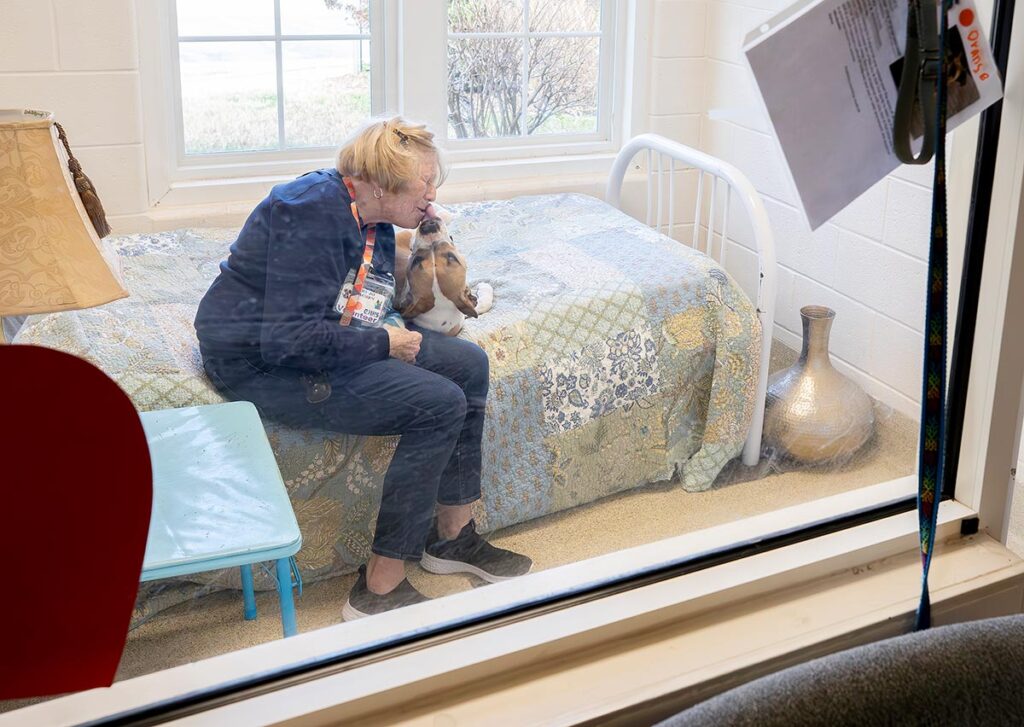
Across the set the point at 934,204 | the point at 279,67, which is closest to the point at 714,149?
the point at 934,204

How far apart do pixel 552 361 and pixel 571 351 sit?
0.04m

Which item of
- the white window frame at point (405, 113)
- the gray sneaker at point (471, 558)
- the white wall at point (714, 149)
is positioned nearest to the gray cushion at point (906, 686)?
the gray sneaker at point (471, 558)

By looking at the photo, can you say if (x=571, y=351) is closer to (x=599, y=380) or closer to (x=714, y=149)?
(x=599, y=380)

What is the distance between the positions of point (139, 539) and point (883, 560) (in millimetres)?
684

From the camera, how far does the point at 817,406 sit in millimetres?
1091

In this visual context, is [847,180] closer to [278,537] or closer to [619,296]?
[619,296]

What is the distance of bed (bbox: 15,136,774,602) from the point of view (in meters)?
0.78

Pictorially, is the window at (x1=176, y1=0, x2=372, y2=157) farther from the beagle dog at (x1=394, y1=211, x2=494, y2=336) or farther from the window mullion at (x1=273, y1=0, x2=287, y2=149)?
the beagle dog at (x1=394, y1=211, x2=494, y2=336)

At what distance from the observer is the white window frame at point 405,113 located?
2.44 feet

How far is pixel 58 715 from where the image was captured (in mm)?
676

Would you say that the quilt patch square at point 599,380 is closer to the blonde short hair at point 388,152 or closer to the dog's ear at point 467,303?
the dog's ear at point 467,303

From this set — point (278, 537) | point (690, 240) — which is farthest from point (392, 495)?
point (690, 240)

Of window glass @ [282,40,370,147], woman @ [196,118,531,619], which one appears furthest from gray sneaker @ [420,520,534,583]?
window glass @ [282,40,370,147]

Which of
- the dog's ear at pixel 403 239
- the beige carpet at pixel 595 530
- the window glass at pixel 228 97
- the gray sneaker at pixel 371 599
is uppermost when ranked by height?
the window glass at pixel 228 97
